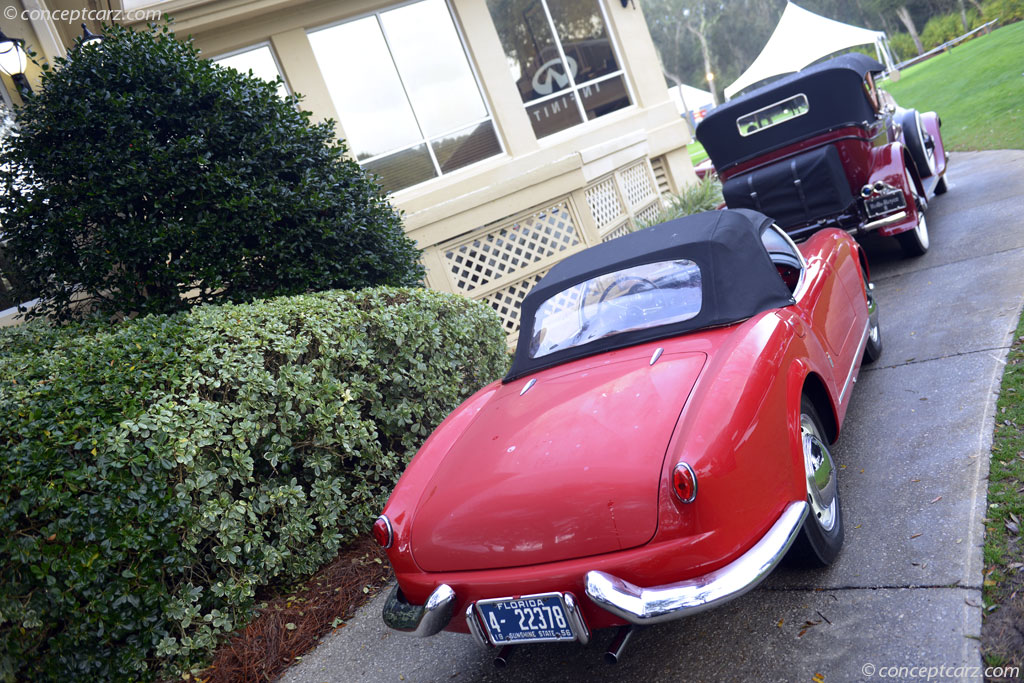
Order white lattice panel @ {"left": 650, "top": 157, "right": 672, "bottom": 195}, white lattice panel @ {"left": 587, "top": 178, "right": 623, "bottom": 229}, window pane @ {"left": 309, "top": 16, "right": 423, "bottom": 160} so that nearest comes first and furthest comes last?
1. white lattice panel @ {"left": 587, "top": 178, "right": 623, "bottom": 229}
2. window pane @ {"left": 309, "top": 16, "right": 423, "bottom": 160}
3. white lattice panel @ {"left": 650, "top": 157, "right": 672, "bottom": 195}

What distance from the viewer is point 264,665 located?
3629 mm

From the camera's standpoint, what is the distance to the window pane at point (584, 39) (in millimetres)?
12422

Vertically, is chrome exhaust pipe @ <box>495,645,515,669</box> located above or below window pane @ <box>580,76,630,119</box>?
below

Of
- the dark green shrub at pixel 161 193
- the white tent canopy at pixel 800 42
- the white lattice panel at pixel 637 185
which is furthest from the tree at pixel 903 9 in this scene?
the dark green shrub at pixel 161 193

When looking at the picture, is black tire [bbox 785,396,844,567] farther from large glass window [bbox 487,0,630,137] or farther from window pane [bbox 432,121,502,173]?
large glass window [bbox 487,0,630,137]

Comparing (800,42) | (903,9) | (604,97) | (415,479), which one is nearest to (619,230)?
(604,97)

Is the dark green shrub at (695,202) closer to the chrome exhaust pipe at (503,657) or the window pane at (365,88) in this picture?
the window pane at (365,88)

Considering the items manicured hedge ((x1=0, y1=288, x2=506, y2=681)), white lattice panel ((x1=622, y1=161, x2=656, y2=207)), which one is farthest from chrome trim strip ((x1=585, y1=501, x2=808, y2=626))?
white lattice panel ((x1=622, y1=161, x2=656, y2=207))

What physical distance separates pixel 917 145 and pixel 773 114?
1.92 m

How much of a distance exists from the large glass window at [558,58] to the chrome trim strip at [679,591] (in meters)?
10.4

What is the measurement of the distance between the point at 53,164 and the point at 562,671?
17.0 feet

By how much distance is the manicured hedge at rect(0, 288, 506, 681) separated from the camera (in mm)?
3316

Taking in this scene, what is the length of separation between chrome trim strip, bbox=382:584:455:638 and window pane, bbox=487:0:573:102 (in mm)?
10560

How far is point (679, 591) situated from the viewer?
245 centimetres
